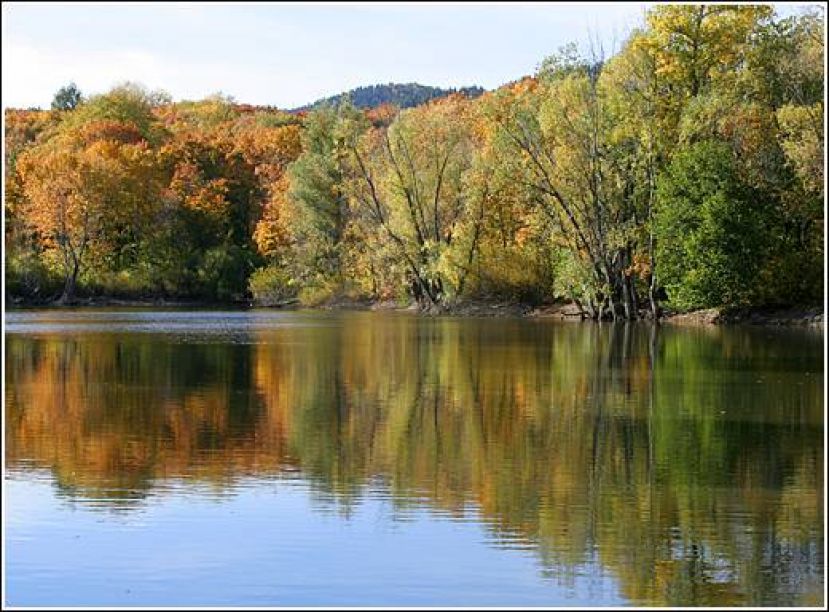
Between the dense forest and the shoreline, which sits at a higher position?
the dense forest

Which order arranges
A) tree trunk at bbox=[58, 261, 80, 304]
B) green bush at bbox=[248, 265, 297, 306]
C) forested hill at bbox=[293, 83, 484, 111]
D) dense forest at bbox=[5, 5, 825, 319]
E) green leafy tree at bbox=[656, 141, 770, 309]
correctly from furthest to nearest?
forested hill at bbox=[293, 83, 484, 111]
tree trunk at bbox=[58, 261, 80, 304]
green bush at bbox=[248, 265, 297, 306]
dense forest at bbox=[5, 5, 825, 319]
green leafy tree at bbox=[656, 141, 770, 309]

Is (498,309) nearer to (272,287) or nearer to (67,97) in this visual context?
(272,287)

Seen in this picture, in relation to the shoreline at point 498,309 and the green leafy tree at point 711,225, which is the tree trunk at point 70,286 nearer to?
the shoreline at point 498,309

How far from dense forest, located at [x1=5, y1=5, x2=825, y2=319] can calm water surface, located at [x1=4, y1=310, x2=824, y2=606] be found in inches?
819

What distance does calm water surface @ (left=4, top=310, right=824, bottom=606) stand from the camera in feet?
34.2

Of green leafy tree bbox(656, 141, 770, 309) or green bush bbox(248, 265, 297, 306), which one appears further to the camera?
green bush bbox(248, 265, 297, 306)

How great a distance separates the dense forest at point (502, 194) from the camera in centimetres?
5059

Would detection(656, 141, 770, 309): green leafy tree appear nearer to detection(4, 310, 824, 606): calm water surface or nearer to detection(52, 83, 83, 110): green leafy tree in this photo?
detection(4, 310, 824, 606): calm water surface

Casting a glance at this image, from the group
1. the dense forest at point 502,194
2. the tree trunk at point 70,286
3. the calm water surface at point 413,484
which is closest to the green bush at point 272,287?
the dense forest at point 502,194

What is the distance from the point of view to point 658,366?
30422 mm

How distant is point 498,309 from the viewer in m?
61.2

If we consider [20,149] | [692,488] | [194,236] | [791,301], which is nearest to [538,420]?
[692,488]

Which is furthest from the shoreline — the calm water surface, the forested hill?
the forested hill

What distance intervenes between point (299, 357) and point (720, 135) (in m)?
24.3
